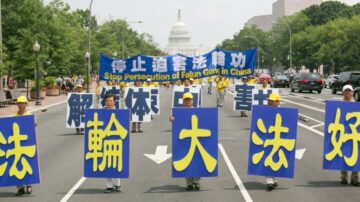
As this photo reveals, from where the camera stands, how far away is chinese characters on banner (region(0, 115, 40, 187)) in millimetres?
10648

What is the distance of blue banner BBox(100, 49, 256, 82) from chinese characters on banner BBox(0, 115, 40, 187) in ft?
39.8

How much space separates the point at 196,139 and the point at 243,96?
14734mm

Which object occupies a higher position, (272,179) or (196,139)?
(196,139)

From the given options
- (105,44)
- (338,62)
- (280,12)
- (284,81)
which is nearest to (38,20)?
(284,81)

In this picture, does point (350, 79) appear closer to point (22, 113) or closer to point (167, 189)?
Result: point (167, 189)

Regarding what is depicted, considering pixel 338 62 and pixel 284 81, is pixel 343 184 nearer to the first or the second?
pixel 284 81

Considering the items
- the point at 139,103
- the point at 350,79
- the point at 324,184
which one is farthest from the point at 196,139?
the point at 350,79

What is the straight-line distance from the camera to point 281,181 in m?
12.0

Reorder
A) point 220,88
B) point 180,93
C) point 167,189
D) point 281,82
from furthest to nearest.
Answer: point 281,82, point 220,88, point 180,93, point 167,189

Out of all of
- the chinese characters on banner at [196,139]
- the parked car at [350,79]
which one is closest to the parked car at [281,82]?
the parked car at [350,79]

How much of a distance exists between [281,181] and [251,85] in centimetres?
1373

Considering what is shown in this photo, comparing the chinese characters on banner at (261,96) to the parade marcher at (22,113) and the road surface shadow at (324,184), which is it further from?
the parade marcher at (22,113)

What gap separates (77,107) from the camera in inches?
812

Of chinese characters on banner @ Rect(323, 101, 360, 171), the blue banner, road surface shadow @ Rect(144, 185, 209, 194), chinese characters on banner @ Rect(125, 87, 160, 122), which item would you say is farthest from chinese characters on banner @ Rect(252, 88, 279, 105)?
road surface shadow @ Rect(144, 185, 209, 194)
